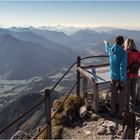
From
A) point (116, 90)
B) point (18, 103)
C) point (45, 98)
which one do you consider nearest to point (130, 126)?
point (45, 98)

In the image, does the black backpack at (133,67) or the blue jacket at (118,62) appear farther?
the black backpack at (133,67)

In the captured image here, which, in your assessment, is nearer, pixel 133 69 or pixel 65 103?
pixel 133 69

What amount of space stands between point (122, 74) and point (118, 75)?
44cm

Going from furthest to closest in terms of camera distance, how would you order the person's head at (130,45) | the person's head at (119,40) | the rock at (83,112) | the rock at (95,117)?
1. the rock at (83,112)
2. the rock at (95,117)
3. the person's head at (130,45)
4. the person's head at (119,40)

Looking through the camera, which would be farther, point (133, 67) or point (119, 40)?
point (133, 67)

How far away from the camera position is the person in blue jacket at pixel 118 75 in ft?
32.6

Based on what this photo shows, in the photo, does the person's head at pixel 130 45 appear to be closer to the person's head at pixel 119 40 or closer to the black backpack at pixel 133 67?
the person's head at pixel 119 40

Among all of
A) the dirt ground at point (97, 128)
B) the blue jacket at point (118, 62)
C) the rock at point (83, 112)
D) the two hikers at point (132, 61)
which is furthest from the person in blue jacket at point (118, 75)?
the rock at point (83, 112)

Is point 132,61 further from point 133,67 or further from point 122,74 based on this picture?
point 122,74

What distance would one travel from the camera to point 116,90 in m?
10.8

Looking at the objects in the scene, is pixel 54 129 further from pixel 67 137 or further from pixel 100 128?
pixel 100 128

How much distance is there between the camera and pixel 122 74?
32.6ft

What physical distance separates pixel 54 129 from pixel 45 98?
274 cm

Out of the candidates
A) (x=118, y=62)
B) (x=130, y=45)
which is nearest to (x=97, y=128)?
(x=118, y=62)
